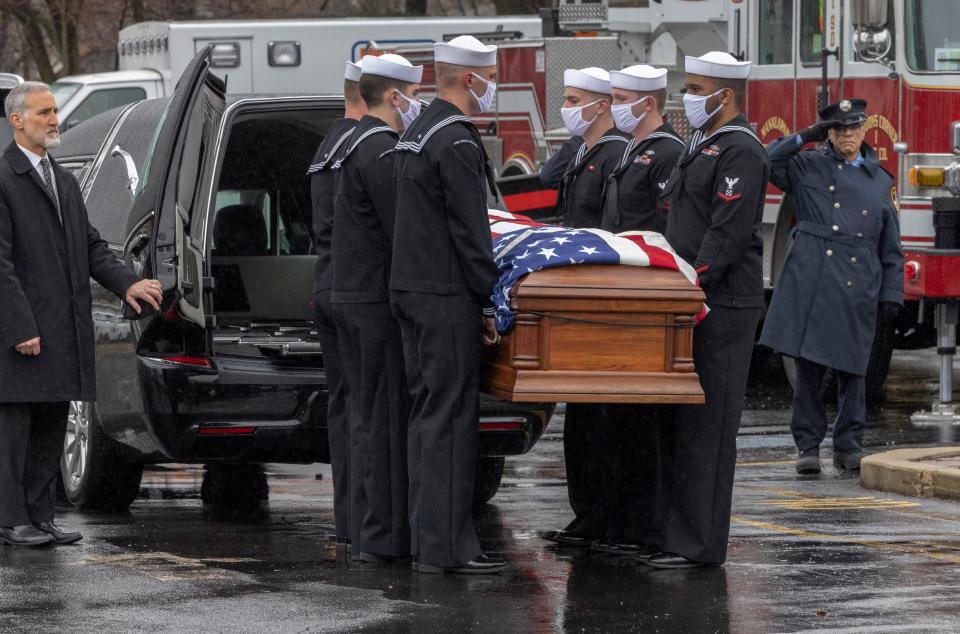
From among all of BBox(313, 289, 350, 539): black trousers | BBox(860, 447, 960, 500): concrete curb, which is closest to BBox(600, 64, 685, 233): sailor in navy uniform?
BBox(313, 289, 350, 539): black trousers

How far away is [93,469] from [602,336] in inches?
107

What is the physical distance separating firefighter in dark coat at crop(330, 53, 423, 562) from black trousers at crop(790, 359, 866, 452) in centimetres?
330

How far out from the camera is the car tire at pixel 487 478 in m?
9.05

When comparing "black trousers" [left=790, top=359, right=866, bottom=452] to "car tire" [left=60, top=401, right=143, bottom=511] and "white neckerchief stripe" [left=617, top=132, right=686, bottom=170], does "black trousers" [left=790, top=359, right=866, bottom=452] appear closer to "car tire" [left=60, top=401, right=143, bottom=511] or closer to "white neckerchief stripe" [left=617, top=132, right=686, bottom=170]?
"white neckerchief stripe" [left=617, top=132, right=686, bottom=170]

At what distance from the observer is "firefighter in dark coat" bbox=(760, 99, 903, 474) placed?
10.0 meters

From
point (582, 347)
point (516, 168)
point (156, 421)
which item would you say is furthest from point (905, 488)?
point (516, 168)

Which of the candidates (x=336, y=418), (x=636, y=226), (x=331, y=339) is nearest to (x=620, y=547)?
(x=336, y=418)

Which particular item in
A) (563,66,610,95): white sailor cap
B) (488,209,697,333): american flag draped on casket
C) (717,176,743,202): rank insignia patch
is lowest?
(488,209,697,333): american flag draped on casket

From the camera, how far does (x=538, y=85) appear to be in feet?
62.1

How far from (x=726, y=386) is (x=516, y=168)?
12.0 meters

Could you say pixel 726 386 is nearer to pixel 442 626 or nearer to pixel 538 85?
pixel 442 626

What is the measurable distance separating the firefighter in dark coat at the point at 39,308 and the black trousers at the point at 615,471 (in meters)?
1.78

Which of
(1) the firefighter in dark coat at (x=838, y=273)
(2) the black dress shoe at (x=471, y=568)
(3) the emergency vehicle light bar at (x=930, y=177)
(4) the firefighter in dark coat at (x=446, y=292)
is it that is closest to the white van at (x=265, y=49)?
(3) the emergency vehicle light bar at (x=930, y=177)

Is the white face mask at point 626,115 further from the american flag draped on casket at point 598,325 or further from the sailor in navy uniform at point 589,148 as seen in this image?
the american flag draped on casket at point 598,325
